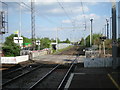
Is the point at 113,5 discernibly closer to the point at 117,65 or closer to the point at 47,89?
the point at 117,65

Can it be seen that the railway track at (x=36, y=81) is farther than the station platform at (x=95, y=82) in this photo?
Yes

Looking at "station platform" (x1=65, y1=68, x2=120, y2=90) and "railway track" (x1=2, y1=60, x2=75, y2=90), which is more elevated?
"station platform" (x1=65, y1=68, x2=120, y2=90)

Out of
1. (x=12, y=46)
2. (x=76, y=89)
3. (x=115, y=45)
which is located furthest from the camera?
(x=12, y=46)

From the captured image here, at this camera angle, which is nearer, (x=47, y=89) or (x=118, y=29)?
(x=47, y=89)

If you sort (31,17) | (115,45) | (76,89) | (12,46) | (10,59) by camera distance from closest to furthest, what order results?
(76,89) → (115,45) → (10,59) → (12,46) → (31,17)

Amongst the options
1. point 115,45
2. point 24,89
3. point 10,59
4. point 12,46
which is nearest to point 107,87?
point 24,89

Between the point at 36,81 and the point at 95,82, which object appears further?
the point at 36,81

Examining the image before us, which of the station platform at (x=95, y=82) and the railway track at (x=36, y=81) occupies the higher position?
the station platform at (x=95, y=82)

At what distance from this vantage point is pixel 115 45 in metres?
16.5

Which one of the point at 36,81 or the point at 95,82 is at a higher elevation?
the point at 95,82

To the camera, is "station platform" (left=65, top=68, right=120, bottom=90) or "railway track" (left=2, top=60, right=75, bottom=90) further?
"railway track" (left=2, top=60, right=75, bottom=90)

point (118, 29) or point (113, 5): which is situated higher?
point (113, 5)

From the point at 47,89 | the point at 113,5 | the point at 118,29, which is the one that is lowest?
the point at 47,89

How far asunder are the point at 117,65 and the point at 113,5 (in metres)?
5.16
